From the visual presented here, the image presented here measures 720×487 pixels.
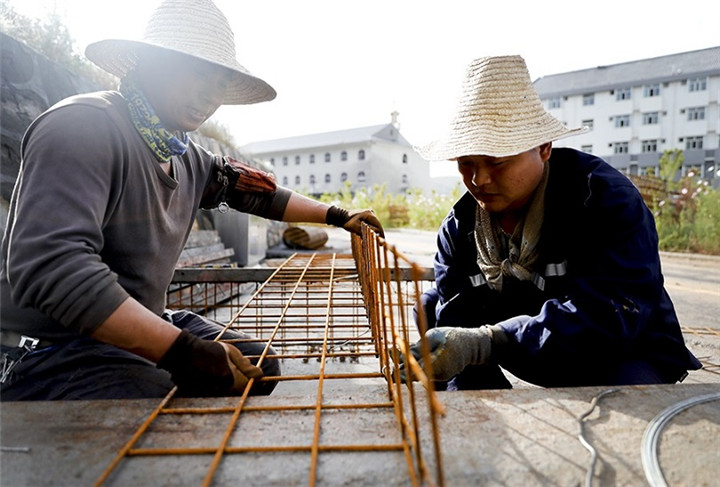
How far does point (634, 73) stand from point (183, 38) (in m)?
37.7

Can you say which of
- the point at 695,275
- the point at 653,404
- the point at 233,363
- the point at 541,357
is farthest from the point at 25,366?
the point at 695,275

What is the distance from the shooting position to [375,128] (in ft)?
138

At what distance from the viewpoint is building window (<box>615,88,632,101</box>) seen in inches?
1234

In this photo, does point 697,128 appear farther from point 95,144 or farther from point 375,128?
Answer: point 95,144

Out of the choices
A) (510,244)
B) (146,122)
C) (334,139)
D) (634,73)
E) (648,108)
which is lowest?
(510,244)

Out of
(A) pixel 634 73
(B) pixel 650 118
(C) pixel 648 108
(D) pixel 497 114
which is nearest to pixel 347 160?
(A) pixel 634 73

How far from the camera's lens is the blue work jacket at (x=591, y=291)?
1483 millimetres

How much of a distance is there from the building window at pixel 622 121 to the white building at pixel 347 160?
1650cm

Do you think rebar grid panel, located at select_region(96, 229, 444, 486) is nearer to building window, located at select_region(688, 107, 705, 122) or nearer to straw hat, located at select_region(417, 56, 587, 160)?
straw hat, located at select_region(417, 56, 587, 160)

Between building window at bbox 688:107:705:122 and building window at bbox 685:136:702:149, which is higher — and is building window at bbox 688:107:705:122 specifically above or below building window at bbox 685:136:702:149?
above

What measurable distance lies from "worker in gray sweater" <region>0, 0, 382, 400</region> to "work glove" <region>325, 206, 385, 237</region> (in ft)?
2.24

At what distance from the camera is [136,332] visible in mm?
1133

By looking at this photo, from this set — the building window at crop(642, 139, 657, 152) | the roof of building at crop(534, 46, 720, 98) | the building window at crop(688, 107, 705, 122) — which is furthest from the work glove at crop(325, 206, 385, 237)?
the building window at crop(688, 107, 705, 122)

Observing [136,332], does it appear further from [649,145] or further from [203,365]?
[649,145]
